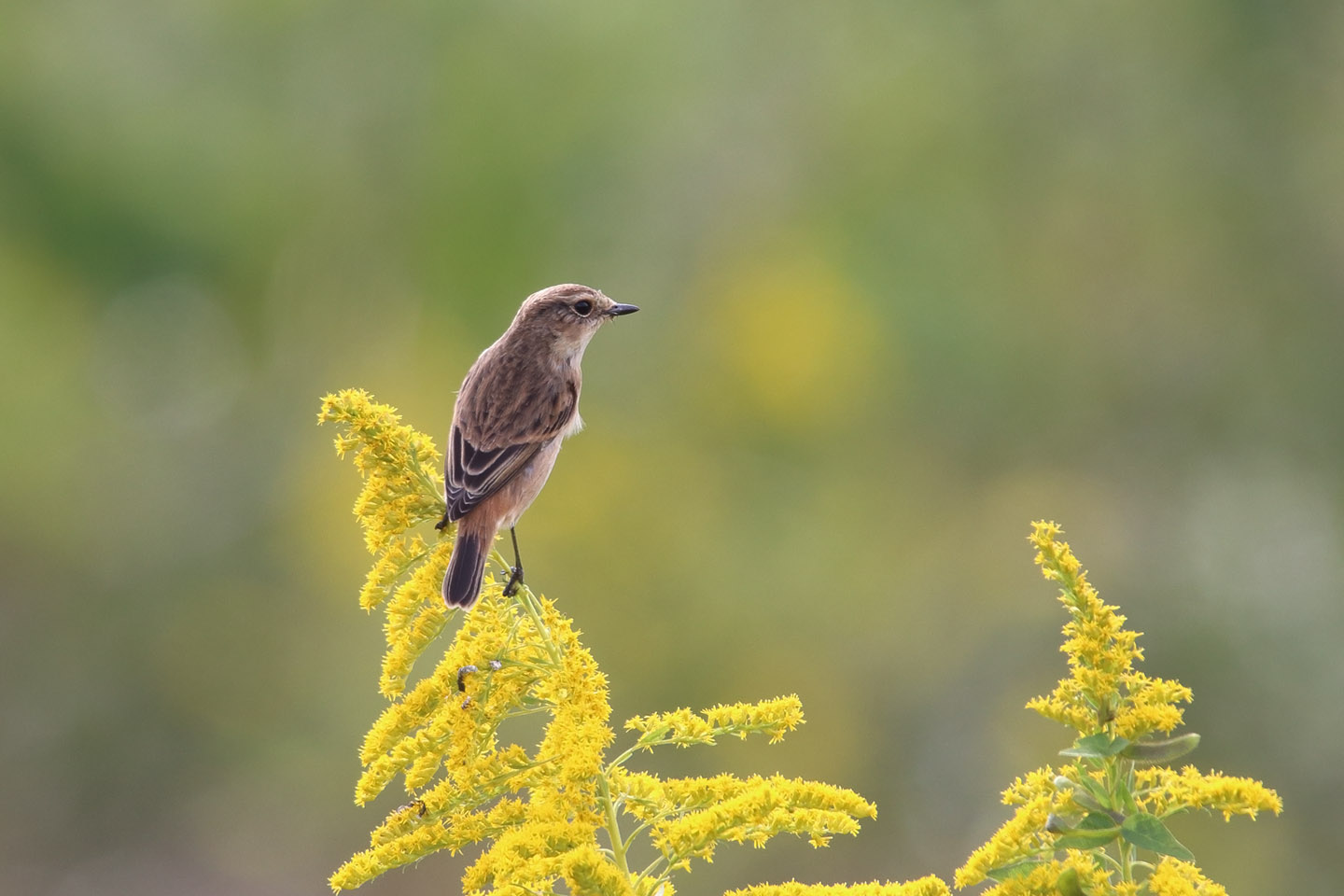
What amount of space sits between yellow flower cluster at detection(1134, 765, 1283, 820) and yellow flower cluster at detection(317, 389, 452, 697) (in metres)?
1.68

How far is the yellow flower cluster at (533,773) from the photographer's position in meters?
2.83

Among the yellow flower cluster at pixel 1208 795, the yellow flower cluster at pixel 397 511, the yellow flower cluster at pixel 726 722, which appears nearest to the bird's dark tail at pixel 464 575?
the yellow flower cluster at pixel 397 511

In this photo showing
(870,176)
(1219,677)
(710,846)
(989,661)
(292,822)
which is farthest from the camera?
Answer: (870,176)

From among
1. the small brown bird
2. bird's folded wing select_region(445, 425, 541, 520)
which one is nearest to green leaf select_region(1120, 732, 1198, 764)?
the small brown bird

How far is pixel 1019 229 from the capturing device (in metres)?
16.0

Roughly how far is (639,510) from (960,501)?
11.4 feet

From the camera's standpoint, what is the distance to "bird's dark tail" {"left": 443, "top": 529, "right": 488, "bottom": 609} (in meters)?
3.48

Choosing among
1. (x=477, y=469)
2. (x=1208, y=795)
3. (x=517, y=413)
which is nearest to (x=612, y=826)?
(x=1208, y=795)

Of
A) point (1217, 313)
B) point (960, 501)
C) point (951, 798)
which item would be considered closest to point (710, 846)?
point (951, 798)

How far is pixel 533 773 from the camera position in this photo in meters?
3.04

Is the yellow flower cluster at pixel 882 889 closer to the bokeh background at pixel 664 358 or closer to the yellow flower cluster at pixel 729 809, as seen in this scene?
the yellow flower cluster at pixel 729 809

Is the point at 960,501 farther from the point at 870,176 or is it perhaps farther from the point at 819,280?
the point at 870,176

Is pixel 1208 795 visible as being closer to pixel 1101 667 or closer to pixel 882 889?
pixel 1101 667

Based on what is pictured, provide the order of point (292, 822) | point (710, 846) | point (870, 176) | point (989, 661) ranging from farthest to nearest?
point (870, 176) < point (292, 822) < point (989, 661) < point (710, 846)
